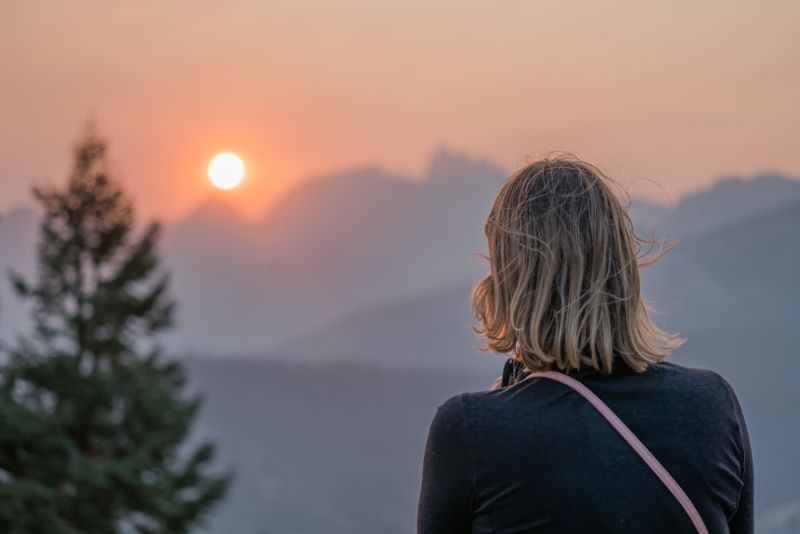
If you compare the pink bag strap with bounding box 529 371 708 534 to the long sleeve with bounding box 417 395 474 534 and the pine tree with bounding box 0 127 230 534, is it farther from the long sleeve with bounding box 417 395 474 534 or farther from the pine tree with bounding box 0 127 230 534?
the pine tree with bounding box 0 127 230 534

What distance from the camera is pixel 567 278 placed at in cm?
151

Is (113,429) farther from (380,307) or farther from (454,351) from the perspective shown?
(380,307)

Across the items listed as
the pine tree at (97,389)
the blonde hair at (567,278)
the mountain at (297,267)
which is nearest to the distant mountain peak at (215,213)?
the mountain at (297,267)

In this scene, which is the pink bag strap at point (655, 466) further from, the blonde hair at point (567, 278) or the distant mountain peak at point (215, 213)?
the distant mountain peak at point (215, 213)

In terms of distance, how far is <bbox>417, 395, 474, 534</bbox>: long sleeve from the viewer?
1414 mm

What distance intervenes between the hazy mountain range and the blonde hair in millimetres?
113646

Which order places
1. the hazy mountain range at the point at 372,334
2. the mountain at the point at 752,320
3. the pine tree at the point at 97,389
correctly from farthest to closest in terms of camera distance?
the hazy mountain range at the point at 372,334
the mountain at the point at 752,320
the pine tree at the point at 97,389

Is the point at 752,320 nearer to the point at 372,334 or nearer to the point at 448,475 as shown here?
the point at 372,334

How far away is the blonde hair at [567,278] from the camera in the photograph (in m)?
1.49

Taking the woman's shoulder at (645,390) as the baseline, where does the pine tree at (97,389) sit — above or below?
above

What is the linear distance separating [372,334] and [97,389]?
526ft

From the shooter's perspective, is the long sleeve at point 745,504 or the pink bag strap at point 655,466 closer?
the pink bag strap at point 655,466

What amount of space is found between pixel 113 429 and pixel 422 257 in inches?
6570

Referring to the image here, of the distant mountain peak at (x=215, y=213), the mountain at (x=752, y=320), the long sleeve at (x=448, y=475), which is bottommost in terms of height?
the long sleeve at (x=448, y=475)
